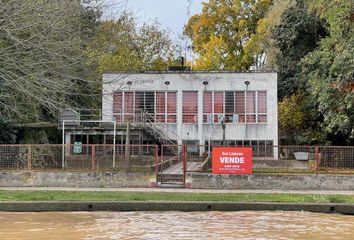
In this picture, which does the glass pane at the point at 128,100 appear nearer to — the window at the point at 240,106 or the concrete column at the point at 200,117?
the concrete column at the point at 200,117

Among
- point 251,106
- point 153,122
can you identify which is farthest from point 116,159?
point 251,106

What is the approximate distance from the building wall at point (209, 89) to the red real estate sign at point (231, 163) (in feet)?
49.2

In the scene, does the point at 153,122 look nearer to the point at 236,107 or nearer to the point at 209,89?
the point at 209,89

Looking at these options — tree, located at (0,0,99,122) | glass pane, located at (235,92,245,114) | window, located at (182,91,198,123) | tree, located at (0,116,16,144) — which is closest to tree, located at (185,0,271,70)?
window, located at (182,91,198,123)

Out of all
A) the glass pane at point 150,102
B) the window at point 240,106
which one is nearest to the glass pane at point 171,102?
the glass pane at point 150,102

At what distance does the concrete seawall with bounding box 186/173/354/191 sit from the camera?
23797mm

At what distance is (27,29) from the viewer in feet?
51.1

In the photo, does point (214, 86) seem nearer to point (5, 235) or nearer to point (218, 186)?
point (218, 186)

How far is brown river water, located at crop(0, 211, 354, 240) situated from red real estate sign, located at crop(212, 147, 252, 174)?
23.6 feet

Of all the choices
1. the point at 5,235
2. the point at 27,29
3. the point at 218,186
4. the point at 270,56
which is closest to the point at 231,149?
the point at 218,186

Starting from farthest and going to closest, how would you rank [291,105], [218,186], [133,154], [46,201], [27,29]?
[291,105], [133,154], [218,186], [46,201], [27,29]

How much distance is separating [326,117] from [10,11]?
24.7m

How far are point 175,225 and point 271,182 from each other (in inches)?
415

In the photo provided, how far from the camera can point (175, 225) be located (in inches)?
558
